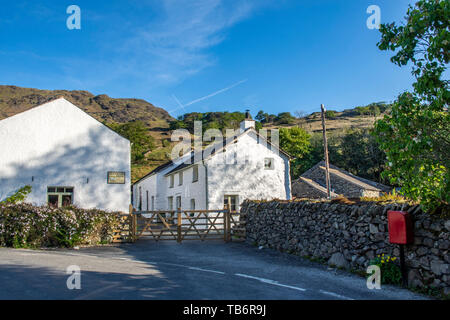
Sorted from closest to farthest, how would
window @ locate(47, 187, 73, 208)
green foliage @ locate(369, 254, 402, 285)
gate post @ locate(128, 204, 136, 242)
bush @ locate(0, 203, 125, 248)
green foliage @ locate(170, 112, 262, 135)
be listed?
green foliage @ locate(369, 254, 402, 285) < bush @ locate(0, 203, 125, 248) < gate post @ locate(128, 204, 136, 242) < window @ locate(47, 187, 73, 208) < green foliage @ locate(170, 112, 262, 135)

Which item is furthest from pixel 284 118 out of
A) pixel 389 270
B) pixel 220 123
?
pixel 389 270

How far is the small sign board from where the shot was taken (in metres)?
20.3

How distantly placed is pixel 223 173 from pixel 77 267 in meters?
16.6

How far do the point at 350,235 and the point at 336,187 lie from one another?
32.4 meters

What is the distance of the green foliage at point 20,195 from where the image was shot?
17.9 meters

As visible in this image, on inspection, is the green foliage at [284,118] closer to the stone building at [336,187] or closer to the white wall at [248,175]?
the stone building at [336,187]

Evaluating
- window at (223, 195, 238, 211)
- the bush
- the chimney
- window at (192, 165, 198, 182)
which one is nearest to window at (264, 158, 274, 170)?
the chimney

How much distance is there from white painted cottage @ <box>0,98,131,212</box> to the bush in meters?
4.33

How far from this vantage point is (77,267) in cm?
909

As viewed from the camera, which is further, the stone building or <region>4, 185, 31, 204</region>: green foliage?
the stone building

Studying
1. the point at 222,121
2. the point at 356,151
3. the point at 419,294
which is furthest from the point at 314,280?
the point at 222,121

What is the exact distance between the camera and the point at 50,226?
14172 millimetres

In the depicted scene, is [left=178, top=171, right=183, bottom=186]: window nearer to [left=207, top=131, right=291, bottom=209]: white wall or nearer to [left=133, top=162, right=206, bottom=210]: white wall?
[left=133, top=162, right=206, bottom=210]: white wall
